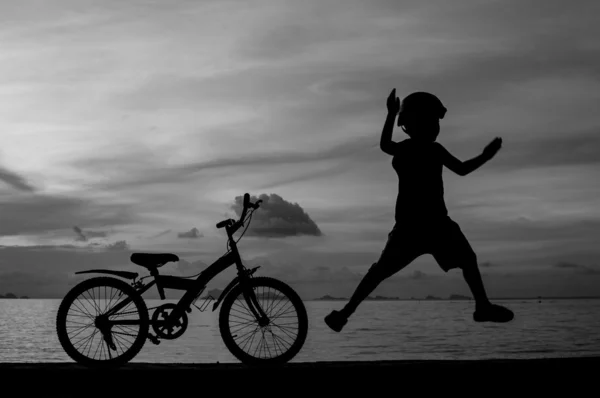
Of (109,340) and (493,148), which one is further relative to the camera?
(109,340)

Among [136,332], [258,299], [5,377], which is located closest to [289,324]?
[258,299]

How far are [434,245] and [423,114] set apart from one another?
1380 millimetres

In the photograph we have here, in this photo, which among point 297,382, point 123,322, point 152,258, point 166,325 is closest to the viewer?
point 297,382

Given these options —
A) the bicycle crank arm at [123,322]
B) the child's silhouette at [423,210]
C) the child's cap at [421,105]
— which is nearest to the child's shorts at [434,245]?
the child's silhouette at [423,210]

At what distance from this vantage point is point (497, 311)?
23.7ft

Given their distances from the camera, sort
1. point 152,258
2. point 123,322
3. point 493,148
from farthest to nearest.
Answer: point 123,322 → point 152,258 → point 493,148

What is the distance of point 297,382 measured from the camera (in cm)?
633

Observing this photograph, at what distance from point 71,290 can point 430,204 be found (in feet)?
14.2

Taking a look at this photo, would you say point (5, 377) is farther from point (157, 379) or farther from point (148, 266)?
point (148, 266)

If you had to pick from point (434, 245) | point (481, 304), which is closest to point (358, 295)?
point (434, 245)

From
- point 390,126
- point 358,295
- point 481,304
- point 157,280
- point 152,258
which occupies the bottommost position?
point 481,304

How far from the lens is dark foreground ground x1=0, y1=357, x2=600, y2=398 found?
625 cm

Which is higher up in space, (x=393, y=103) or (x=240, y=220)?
(x=393, y=103)

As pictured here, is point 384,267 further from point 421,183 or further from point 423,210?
point 421,183
